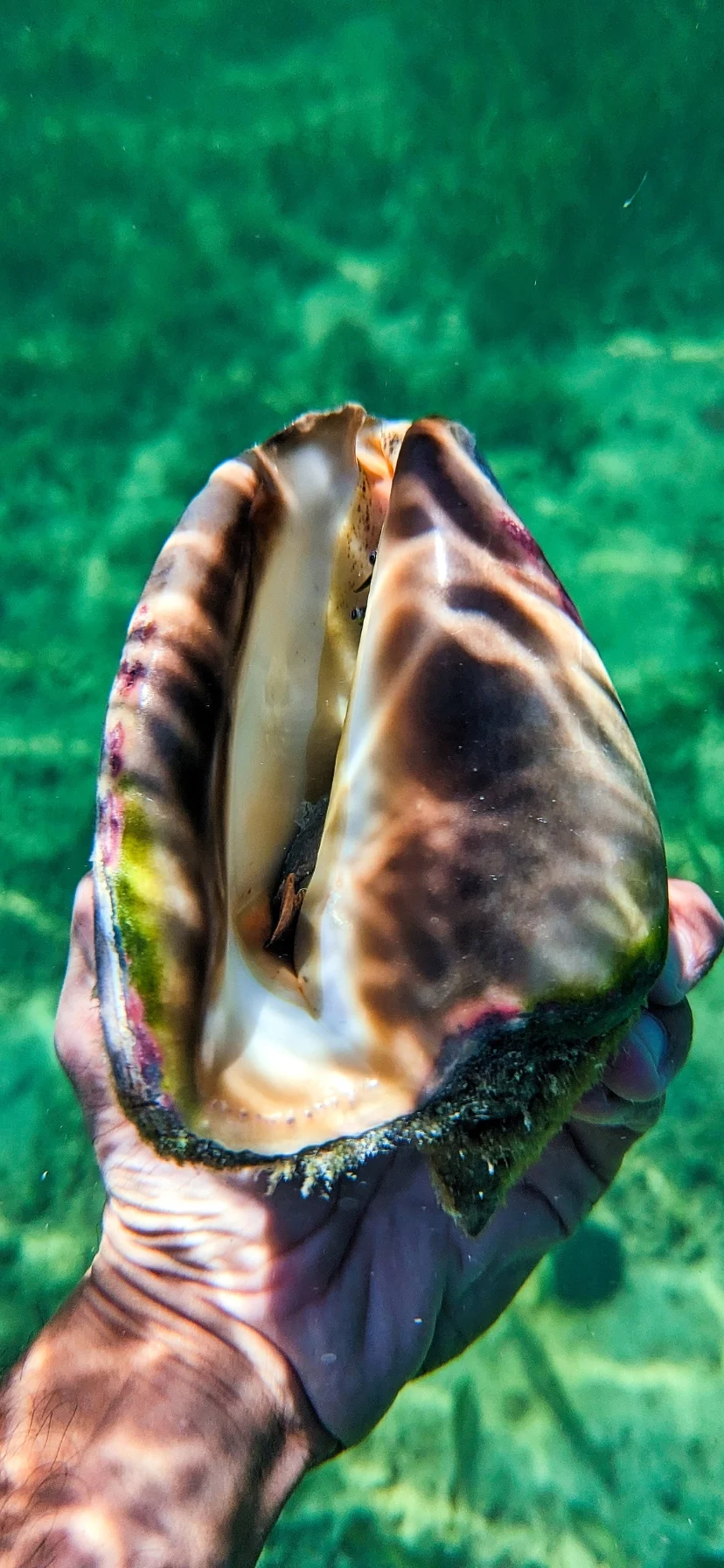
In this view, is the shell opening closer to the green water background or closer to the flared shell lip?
the flared shell lip

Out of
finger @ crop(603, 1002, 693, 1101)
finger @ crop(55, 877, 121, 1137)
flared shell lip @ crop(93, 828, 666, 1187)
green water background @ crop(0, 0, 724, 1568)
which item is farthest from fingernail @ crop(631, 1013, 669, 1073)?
green water background @ crop(0, 0, 724, 1568)

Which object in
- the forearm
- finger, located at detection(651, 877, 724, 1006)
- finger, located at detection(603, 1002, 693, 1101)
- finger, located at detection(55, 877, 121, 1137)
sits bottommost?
the forearm

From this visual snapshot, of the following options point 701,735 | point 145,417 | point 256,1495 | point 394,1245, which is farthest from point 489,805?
point 145,417

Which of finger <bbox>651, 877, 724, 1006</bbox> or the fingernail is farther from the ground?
finger <bbox>651, 877, 724, 1006</bbox>

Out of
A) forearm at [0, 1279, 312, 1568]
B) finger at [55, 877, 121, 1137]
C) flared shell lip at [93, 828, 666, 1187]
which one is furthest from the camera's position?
finger at [55, 877, 121, 1137]

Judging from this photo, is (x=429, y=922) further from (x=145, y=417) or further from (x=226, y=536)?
(x=145, y=417)

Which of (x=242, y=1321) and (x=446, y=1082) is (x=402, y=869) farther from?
(x=242, y=1321)

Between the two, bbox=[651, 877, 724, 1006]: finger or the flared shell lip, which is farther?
bbox=[651, 877, 724, 1006]: finger

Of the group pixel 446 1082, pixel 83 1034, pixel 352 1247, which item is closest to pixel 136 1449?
pixel 352 1247

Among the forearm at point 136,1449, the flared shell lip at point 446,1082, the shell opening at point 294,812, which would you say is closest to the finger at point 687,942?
the flared shell lip at point 446,1082
